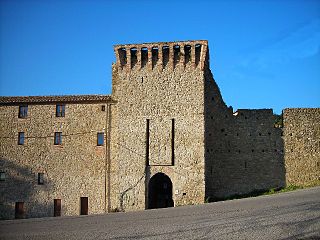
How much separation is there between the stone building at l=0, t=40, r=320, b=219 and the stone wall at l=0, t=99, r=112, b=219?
75mm

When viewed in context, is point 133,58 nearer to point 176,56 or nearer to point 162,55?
point 162,55

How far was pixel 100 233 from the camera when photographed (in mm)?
15375

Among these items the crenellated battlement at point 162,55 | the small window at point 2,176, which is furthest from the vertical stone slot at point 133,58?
the small window at point 2,176

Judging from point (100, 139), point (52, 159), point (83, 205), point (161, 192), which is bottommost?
point (83, 205)

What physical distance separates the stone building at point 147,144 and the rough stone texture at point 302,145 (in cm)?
8

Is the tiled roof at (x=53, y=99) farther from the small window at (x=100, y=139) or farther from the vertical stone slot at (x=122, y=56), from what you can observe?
the vertical stone slot at (x=122, y=56)

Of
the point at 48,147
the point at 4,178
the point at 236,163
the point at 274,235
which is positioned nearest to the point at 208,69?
the point at 236,163

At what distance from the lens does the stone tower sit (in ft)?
80.4

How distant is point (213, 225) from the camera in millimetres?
15508

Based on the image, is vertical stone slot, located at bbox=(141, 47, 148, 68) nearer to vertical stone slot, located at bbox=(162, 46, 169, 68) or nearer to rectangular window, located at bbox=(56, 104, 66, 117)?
vertical stone slot, located at bbox=(162, 46, 169, 68)

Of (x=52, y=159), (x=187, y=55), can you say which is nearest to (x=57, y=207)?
(x=52, y=159)

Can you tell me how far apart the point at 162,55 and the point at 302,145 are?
1279 cm

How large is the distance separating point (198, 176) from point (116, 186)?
581 cm

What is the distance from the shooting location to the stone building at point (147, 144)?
2491 centimetres
